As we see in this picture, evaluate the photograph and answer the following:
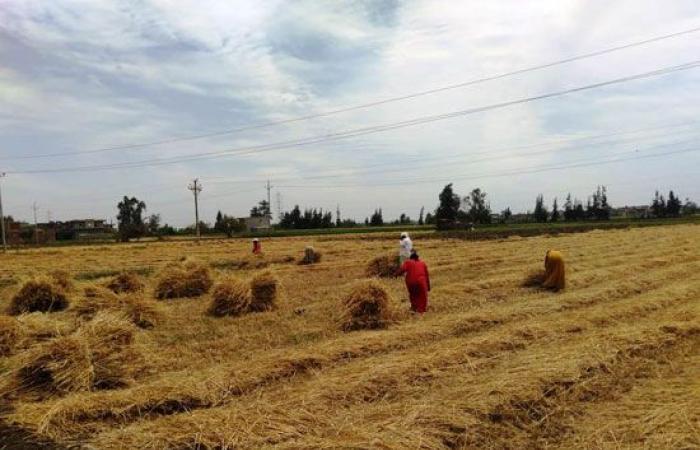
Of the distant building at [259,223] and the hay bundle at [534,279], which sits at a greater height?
the distant building at [259,223]

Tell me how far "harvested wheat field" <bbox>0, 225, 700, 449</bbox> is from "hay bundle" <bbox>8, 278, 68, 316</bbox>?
2940mm

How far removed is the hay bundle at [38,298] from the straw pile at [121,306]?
124 centimetres

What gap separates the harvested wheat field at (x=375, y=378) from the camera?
226 inches

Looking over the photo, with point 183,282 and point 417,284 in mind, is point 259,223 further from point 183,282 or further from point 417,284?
point 417,284

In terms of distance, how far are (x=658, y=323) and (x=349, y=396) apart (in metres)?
6.32

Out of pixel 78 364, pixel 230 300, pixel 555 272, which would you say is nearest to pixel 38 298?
pixel 230 300

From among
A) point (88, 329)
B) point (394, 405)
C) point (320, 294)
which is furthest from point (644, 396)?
point (320, 294)

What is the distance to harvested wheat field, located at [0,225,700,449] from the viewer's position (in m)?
5.75

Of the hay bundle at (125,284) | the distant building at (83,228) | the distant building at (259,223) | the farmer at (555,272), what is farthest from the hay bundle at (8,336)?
the distant building at (83,228)

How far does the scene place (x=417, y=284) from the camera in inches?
480

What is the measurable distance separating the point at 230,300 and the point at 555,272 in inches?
319

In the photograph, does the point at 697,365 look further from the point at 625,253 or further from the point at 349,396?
the point at 625,253

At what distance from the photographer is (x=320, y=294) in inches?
632

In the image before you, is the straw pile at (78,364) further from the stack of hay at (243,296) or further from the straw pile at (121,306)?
the stack of hay at (243,296)
